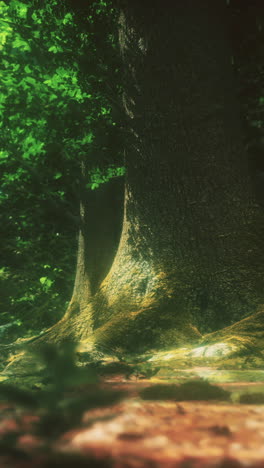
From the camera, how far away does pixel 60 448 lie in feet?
2.13

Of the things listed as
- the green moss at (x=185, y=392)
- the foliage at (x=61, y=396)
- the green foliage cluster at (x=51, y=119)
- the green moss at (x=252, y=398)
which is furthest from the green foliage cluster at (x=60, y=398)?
the green foliage cluster at (x=51, y=119)

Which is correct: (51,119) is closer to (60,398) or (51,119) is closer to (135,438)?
(60,398)

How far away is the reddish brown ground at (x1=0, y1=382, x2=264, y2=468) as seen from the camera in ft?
1.96

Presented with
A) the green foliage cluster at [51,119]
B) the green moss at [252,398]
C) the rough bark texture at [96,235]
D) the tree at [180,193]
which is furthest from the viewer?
the rough bark texture at [96,235]

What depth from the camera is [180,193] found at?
5.21m

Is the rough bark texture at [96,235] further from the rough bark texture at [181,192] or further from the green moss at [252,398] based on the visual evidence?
the green moss at [252,398]

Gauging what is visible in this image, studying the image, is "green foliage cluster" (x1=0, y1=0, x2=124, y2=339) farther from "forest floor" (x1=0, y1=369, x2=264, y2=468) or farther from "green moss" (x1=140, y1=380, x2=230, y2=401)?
"forest floor" (x1=0, y1=369, x2=264, y2=468)

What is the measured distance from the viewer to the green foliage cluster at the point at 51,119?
663cm

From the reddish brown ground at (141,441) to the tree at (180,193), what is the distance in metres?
3.58

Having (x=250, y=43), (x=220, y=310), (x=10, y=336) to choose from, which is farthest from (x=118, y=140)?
(x=10, y=336)

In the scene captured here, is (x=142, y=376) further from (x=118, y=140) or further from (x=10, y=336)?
(x=10, y=336)

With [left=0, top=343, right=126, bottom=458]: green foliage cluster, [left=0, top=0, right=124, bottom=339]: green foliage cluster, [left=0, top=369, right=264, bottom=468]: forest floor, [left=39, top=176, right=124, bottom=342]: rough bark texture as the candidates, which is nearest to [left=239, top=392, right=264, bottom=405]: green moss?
[left=0, top=369, right=264, bottom=468]: forest floor

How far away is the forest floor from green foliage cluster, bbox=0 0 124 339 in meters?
6.37

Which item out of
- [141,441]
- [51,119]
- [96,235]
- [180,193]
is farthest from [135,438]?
[96,235]
